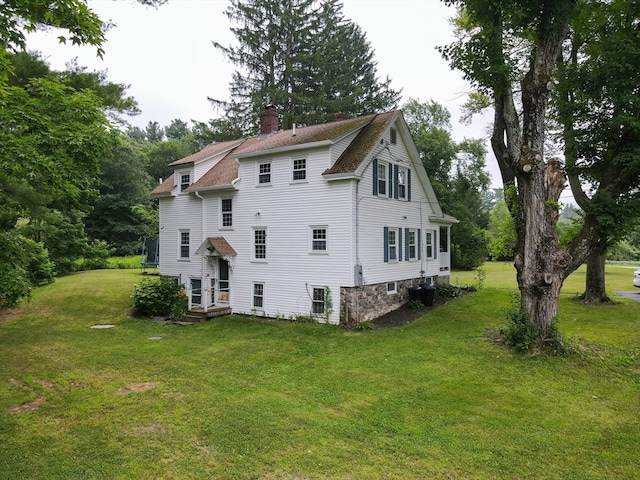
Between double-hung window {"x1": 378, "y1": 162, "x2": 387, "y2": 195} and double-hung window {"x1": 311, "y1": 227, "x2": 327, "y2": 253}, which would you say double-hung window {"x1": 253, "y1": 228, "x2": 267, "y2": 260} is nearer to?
double-hung window {"x1": 311, "y1": 227, "x2": 327, "y2": 253}

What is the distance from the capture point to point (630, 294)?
20.0 meters

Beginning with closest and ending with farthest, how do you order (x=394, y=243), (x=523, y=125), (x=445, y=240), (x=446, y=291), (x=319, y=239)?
(x=523, y=125)
(x=319, y=239)
(x=394, y=243)
(x=446, y=291)
(x=445, y=240)

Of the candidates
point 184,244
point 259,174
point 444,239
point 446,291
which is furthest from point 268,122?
point 446,291

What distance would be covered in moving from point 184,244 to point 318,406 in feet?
46.0

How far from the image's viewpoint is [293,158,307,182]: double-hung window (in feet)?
50.4

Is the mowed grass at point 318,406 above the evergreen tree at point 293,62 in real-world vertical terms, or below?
below

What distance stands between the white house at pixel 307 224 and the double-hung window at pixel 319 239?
39mm

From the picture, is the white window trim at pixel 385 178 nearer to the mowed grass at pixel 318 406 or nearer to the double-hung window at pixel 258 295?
the mowed grass at pixel 318 406

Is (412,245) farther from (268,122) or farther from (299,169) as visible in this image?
(268,122)

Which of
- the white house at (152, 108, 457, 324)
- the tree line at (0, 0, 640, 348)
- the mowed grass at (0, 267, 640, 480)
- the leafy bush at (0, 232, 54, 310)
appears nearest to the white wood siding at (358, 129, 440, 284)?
the white house at (152, 108, 457, 324)

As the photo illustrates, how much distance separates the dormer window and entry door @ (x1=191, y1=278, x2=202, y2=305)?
15.3 ft

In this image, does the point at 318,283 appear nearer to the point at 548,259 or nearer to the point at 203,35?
the point at 548,259

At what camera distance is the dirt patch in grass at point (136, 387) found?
26.0ft

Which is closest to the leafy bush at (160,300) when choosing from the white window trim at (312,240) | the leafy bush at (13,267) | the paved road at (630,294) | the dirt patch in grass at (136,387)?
the white window trim at (312,240)
